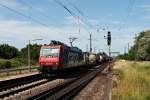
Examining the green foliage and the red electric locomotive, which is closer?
Answer: the red electric locomotive

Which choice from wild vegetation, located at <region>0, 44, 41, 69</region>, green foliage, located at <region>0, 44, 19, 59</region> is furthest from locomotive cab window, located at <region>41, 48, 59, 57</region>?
green foliage, located at <region>0, 44, 19, 59</region>

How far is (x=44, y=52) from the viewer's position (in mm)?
39281

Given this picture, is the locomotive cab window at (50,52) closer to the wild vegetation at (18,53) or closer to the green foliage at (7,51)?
the wild vegetation at (18,53)

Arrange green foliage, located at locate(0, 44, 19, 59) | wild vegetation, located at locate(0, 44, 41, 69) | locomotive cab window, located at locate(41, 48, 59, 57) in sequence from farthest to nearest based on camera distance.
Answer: green foliage, located at locate(0, 44, 19, 59) → wild vegetation, located at locate(0, 44, 41, 69) → locomotive cab window, located at locate(41, 48, 59, 57)

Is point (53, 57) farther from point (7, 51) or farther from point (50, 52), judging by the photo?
point (7, 51)

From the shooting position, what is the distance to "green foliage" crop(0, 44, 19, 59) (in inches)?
3855

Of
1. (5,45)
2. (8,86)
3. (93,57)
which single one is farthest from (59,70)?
(5,45)

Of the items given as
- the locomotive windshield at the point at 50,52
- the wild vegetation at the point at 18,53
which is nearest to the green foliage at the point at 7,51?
the wild vegetation at the point at 18,53

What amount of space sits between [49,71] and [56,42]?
3251 mm

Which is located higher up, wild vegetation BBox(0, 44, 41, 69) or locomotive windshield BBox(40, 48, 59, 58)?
wild vegetation BBox(0, 44, 41, 69)

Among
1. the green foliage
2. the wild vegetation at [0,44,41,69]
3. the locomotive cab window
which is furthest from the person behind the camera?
the green foliage

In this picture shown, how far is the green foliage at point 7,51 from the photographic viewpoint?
97925 millimetres

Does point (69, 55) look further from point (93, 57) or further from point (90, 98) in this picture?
point (93, 57)

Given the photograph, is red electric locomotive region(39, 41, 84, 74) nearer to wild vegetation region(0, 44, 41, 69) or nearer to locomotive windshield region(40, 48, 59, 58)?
locomotive windshield region(40, 48, 59, 58)
